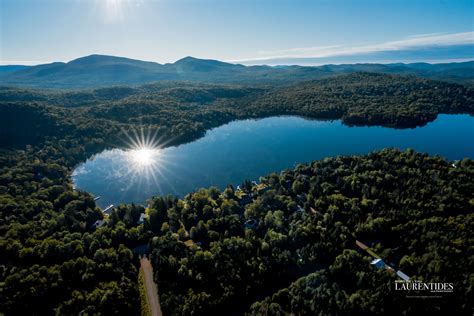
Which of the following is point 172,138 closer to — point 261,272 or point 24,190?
point 24,190

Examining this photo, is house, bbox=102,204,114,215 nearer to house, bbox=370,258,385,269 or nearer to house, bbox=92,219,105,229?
house, bbox=92,219,105,229

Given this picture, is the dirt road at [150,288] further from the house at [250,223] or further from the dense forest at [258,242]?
the house at [250,223]

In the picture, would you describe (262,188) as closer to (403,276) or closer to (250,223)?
(250,223)

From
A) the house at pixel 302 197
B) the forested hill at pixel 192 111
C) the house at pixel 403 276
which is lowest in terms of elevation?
the house at pixel 403 276

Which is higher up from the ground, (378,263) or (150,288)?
(378,263)

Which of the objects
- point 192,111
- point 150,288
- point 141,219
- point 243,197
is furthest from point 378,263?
point 192,111

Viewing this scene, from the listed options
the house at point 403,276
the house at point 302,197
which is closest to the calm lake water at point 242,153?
the house at point 302,197

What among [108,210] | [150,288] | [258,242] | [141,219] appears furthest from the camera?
[108,210]
